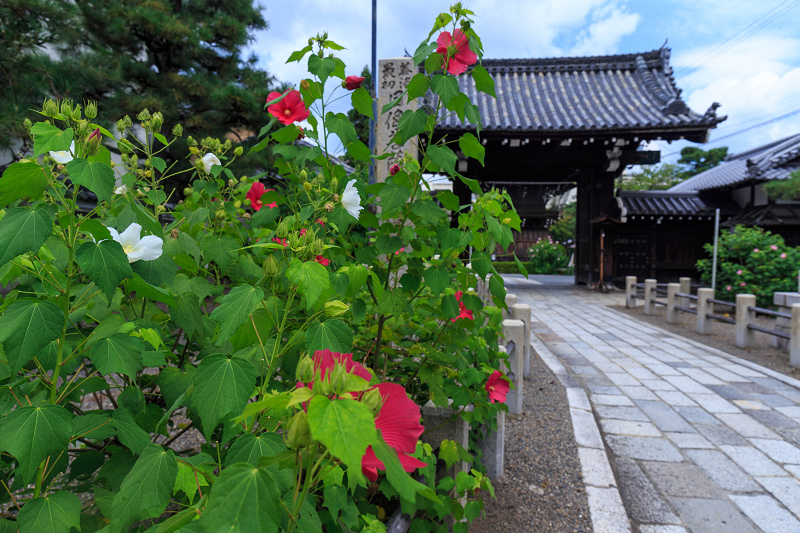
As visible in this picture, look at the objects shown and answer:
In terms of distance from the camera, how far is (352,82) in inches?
51.3

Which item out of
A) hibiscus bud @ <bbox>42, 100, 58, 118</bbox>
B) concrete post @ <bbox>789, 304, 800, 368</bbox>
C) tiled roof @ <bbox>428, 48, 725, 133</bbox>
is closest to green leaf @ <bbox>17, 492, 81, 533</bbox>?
hibiscus bud @ <bbox>42, 100, 58, 118</bbox>

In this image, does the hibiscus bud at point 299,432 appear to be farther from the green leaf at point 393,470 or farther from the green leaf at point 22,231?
the green leaf at point 22,231

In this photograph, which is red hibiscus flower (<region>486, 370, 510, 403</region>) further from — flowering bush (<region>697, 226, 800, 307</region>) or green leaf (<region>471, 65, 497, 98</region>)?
flowering bush (<region>697, 226, 800, 307</region>)

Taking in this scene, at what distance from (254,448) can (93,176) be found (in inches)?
18.7

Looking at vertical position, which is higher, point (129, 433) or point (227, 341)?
point (227, 341)

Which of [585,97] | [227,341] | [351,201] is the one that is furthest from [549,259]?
[227,341]

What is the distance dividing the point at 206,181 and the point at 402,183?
70 cm

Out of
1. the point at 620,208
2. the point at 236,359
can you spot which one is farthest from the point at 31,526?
the point at 620,208

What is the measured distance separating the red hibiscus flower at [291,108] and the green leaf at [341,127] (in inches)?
4.0

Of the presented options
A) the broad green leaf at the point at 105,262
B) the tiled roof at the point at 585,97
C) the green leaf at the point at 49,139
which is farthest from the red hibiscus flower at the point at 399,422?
the tiled roof at the point at 585,97

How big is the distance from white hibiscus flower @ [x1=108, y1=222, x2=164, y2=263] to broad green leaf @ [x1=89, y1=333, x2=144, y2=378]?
147 millimetres

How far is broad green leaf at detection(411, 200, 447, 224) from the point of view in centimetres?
123

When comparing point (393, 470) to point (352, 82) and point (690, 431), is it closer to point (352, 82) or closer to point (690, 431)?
point (352, 82)

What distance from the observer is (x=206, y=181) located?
4.79ft
